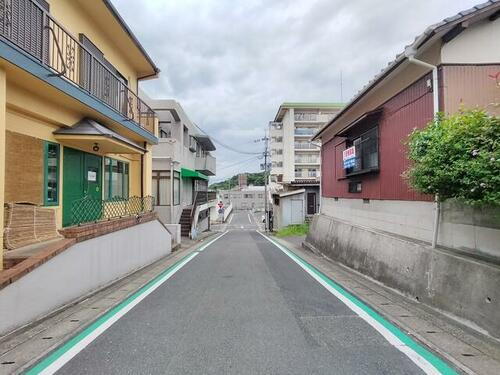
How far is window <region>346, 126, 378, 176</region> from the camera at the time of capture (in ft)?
35.8

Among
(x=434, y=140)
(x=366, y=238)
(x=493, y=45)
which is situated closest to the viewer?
(x=434, y=140)

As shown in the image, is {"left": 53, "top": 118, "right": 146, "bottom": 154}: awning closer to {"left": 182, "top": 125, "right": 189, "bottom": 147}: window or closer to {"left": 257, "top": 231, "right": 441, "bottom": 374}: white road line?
{"left": 257, "top": 231, "right": 441, "bottom": 374}: white road line

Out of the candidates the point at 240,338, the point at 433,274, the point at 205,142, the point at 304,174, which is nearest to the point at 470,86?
the point at 433,274

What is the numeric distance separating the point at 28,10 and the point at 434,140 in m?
7.13

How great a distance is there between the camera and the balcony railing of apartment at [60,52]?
6.34m

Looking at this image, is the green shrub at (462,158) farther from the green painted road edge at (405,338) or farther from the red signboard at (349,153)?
the red signboard at (349,153)

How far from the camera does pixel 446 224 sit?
6621 mm

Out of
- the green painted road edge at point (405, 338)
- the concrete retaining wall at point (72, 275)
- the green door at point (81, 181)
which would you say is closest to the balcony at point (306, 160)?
the green door at point (81, 181)

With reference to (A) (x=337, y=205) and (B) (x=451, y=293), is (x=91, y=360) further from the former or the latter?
(A) (x=337, y=205)

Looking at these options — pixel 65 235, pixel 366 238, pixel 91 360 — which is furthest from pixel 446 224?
pixel 65 235

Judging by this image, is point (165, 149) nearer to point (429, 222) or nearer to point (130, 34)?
point (130, 34)

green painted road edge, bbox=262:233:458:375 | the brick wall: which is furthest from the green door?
green painted road edge, bbox=262:233:458:375

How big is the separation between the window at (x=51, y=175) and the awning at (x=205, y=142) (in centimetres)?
2658

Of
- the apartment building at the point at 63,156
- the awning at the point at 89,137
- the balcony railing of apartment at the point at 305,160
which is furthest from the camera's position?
the balcony railing of apartment at the point at 305,160
